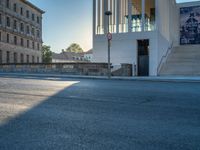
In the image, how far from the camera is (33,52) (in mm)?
70062

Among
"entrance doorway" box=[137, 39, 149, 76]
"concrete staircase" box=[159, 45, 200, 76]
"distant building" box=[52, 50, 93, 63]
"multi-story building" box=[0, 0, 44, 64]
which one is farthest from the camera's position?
"distant building" box=[52, 50, 93, 63]

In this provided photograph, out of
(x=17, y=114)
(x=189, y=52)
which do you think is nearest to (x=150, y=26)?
(x=189, y=52)

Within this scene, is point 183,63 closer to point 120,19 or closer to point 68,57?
point 120,19

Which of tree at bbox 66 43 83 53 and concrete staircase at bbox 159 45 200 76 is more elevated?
tree at bbox 66 43 83 53

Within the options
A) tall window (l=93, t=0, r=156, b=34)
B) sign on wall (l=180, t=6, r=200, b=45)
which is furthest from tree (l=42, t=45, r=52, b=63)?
tall window (l=93, t=0, r=156, b=34)

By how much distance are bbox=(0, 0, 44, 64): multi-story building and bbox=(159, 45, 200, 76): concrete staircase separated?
3531cm

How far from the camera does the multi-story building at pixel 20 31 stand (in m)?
57.0

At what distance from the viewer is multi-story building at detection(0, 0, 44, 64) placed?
56972 mm

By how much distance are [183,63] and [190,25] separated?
25454 mm

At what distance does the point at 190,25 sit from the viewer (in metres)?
52.1

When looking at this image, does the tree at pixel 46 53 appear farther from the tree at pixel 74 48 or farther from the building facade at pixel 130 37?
the tree at pixel 74 48

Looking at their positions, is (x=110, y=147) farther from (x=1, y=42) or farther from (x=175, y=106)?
(x=1, y=42)

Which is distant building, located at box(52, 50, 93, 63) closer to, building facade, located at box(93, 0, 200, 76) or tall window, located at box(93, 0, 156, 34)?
tall window, located at box(93, 0, 156, 34)

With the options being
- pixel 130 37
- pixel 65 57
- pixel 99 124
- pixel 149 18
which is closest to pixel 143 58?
pixel 130 37
